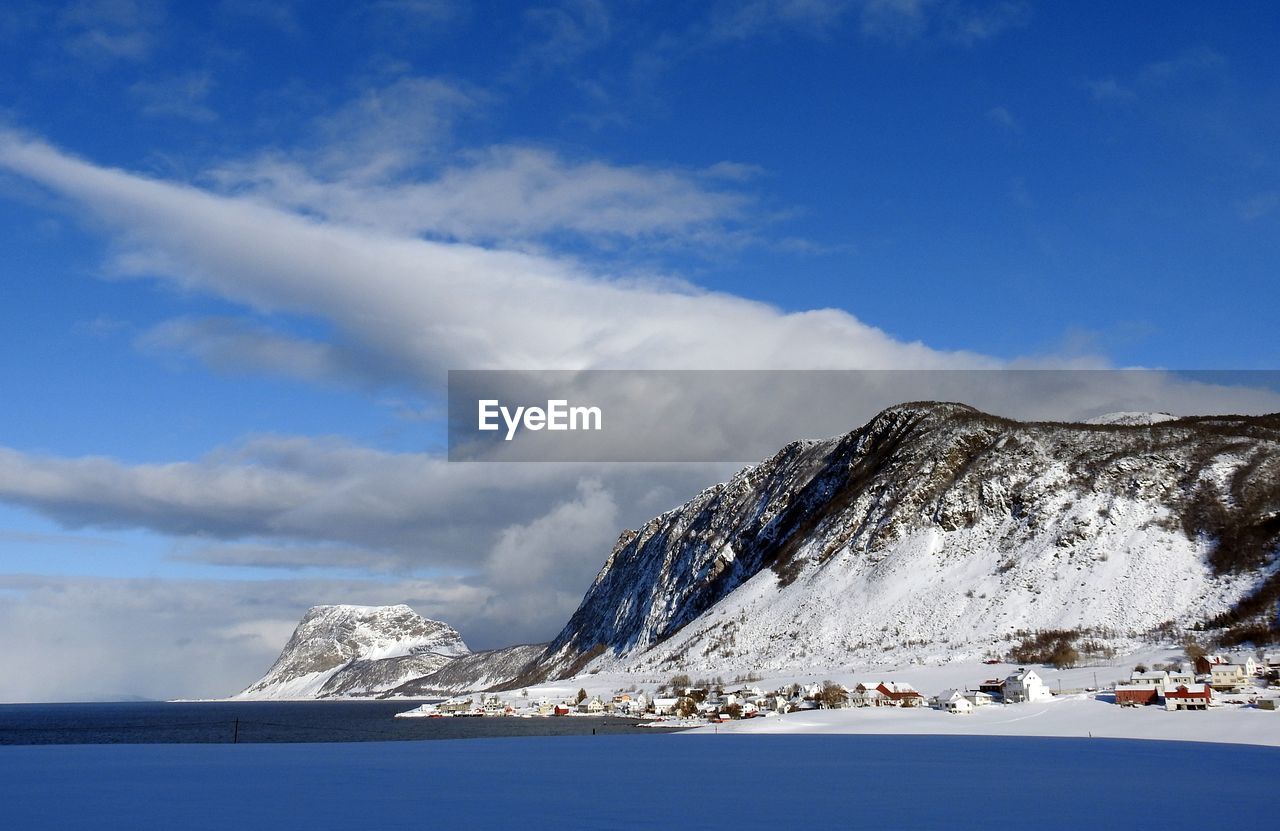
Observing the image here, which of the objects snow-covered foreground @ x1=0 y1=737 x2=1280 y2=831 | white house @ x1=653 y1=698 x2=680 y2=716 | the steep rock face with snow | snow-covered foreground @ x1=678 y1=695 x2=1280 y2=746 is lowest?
white house @ x1=653 y1=698 x2=680 y2=716

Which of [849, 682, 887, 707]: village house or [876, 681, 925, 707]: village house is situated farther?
[849, 682, 887, 707]: village house

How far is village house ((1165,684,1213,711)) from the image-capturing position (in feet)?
338

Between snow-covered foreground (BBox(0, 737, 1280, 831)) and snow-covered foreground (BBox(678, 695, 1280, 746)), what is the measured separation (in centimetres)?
806

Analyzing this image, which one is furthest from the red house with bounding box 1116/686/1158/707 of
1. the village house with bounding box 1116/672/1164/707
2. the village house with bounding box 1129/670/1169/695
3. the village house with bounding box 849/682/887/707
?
the village house with bounding box 849/682/887/707

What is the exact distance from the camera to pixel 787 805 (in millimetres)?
46938

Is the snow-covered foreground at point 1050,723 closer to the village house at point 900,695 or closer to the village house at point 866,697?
the village house at point 900,695

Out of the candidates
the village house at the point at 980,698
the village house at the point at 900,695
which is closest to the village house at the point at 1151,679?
the village house at the point at 980,698

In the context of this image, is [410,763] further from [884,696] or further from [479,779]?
[884,696]

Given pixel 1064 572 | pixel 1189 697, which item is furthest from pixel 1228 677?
pixel 1064 572

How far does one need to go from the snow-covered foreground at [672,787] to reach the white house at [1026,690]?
29740 mm

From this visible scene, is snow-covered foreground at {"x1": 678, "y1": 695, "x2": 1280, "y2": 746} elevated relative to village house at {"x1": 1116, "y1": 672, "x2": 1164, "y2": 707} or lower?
lower

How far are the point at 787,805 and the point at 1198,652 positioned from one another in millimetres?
109542

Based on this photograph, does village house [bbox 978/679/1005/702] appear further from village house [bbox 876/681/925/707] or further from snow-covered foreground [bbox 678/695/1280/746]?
snow-covered foreground [bbox 678/695/1280/746]

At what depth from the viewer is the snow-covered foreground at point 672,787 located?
43.4 m
